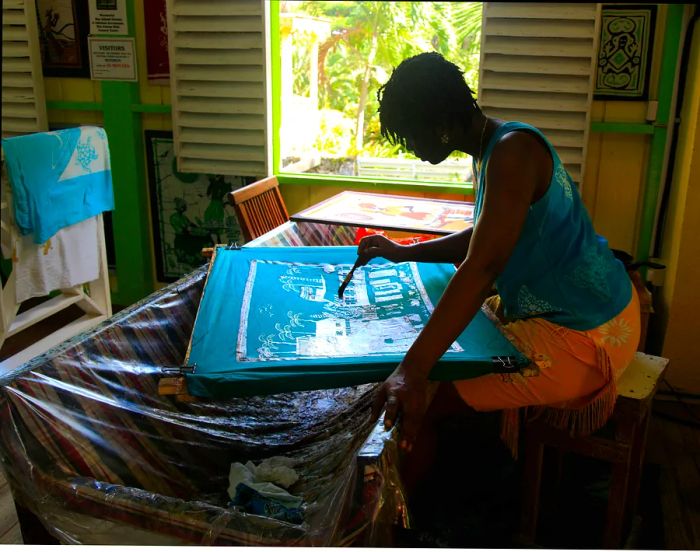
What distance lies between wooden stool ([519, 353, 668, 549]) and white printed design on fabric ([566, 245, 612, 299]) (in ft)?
1.06

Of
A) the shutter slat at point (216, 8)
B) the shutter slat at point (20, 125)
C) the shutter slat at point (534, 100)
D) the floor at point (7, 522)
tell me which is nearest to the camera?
the floor at point (7, 522)

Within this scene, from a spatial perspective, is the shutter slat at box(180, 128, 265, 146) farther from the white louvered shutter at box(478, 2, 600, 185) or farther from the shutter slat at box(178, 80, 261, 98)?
the white louvered shutter at box(478, 2, 600, 185)

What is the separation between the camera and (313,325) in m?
1.65

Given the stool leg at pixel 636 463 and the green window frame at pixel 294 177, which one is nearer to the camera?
the stool leg at pixel 636 463

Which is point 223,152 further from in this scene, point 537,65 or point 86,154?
point 537,65

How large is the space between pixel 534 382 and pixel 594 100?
2.00 metres

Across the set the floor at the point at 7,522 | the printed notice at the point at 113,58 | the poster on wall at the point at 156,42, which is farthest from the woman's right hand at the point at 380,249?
the printed notice at the point at 113,58

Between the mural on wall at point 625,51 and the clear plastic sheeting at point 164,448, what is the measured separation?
6.52 ft

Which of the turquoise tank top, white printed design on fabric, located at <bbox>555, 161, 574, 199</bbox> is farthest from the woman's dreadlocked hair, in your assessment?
white printed design on fabric, located at <bbox>555, 161, 574, 199</bbox>

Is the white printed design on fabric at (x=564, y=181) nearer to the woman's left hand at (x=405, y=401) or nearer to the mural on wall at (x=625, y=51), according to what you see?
the woman's left hand at (x=405, y=401)

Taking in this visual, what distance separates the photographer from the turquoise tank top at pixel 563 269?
148 centimetres

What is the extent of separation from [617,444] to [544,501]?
60 cm

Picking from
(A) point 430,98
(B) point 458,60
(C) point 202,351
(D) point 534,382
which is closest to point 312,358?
(C) point 202,351

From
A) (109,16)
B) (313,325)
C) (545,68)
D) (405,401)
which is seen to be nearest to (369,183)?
(545,68)
